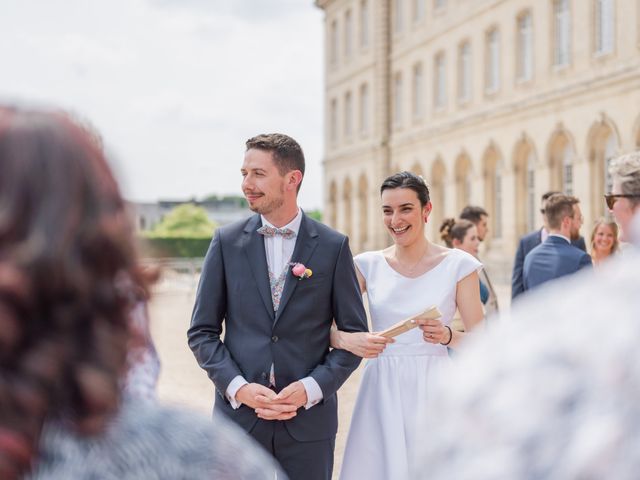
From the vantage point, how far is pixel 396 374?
445 centimetres

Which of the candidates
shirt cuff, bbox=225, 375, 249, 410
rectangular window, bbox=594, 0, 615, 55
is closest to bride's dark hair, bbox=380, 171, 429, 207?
shirt cuff, bbox=225, 375, 249, 410

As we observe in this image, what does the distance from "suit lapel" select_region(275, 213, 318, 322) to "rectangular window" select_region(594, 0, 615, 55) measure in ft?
79.9

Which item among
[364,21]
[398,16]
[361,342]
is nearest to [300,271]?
[361,342]

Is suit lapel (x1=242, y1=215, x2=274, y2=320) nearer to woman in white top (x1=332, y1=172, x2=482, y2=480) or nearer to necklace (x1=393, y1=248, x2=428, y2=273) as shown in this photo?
woman in white top (x1=332, y1=172, x2=482, y2=480)

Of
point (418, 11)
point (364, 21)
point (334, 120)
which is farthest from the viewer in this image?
point (334, 120)

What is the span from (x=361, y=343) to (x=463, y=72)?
3327 cm

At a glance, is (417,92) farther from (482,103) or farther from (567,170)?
(567,170)

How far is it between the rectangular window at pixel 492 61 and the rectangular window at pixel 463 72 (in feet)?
5.75

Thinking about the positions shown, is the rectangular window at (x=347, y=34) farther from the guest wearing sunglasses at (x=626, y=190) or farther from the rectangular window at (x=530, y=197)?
the guest wearing sunglasses at (x=626, y=190)

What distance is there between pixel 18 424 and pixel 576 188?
93.2ft

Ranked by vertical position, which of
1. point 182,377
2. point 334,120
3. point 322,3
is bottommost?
point 182,377

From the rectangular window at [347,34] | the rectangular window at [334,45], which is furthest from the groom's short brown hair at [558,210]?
the rectangular window at [334,45]

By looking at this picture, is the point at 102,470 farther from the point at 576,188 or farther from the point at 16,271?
the point at 576,188

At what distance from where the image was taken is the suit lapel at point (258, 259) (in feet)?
13.0
